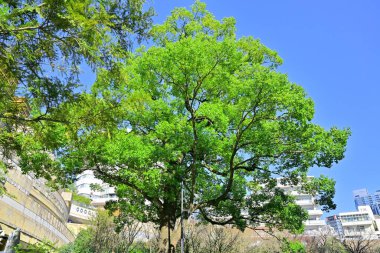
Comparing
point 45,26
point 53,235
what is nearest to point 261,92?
point 45,26

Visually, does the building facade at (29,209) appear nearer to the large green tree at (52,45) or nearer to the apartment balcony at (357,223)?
the large green tree at (52,45)

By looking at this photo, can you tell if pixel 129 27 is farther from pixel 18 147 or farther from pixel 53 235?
pixel 53 235

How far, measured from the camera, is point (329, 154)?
9.41 metres

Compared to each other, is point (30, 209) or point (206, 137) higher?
point (30, 209)

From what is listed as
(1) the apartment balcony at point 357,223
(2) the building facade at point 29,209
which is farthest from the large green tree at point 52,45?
(1) the apartment balcony at point 357,223

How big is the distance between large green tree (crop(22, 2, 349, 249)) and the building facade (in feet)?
31.6

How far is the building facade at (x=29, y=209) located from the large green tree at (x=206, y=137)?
31.6ft

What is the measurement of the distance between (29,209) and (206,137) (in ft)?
62.8

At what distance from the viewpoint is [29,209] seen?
23.5 m

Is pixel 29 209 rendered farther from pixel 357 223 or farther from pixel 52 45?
pixel 357 223

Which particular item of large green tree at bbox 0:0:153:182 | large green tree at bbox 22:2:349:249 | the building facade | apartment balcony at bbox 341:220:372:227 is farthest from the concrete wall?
apartment balcony at bbox 341:220:372:227

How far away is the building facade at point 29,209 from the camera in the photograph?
66.9 ft

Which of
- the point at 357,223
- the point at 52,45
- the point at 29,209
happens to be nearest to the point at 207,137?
the point at 52,45

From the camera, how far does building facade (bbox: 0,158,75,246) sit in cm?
2041
